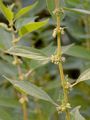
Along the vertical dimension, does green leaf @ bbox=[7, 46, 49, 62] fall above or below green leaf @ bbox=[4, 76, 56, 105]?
above

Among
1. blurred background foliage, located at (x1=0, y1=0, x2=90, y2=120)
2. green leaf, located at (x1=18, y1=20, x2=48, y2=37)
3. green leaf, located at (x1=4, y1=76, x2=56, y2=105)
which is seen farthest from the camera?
blurred background foliage, located at (x1=0, y1=0, x2=90, y2=120)

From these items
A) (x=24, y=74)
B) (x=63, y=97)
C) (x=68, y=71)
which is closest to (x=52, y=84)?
(x=24, y=74)

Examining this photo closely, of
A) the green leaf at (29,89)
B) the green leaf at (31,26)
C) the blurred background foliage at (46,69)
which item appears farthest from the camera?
the blurred background foliage at (46,69)

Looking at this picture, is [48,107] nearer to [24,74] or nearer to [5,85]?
[24,74]

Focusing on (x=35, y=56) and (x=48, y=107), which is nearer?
(x=35, y=56)

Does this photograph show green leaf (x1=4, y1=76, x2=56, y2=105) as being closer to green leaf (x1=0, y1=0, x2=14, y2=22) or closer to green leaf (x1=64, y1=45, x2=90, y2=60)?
green leaf (x1=0, y1=0, x2=14, y2=22)

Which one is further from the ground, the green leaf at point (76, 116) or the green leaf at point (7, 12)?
the green leaf at point (7, 12)

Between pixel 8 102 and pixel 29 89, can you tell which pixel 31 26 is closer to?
pixel 29 89

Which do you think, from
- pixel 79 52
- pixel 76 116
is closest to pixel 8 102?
pixel 79 52

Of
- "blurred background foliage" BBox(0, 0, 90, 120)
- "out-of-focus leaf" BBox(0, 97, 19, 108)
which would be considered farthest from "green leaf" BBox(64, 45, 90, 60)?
"out-of-focus leaf" BBox(0, 97, 19, 108)

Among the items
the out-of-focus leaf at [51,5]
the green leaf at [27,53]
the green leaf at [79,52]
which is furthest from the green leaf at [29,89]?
the green leaf at [79,52]

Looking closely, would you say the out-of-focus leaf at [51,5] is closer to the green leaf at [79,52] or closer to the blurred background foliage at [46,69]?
the blurred background foliage at [46,69]
